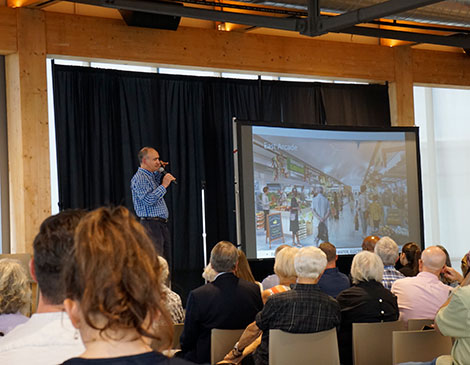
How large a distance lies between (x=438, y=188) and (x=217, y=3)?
19.3 feet

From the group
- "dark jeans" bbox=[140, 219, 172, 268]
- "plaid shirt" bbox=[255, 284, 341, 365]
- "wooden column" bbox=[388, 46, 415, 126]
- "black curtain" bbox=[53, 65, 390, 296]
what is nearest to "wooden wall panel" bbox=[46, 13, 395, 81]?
"wooden column" bbox=[388, 46, 415, 126]

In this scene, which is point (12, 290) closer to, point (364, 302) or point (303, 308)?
point (303, 308)

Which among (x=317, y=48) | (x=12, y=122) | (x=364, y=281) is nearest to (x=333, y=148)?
(x=317, y=48)

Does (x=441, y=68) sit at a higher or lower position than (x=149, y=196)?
higher

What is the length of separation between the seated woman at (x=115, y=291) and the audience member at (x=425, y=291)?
12.4ft

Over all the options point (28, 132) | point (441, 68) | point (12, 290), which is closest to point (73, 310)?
point (12, 290)

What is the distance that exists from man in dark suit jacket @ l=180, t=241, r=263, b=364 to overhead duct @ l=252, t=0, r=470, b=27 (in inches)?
127

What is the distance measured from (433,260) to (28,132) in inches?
175

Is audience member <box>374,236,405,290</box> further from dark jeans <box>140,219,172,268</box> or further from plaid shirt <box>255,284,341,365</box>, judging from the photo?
dark jeans <box>140,219,172,268</box>

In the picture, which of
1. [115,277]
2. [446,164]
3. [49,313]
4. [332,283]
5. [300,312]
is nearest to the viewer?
[115,277]

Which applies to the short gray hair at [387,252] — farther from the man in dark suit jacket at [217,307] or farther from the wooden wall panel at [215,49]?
the wooden wall panel at [215,49]

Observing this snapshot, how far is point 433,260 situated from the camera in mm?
4699

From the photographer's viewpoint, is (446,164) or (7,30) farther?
(446,164)

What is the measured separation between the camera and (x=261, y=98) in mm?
9219
